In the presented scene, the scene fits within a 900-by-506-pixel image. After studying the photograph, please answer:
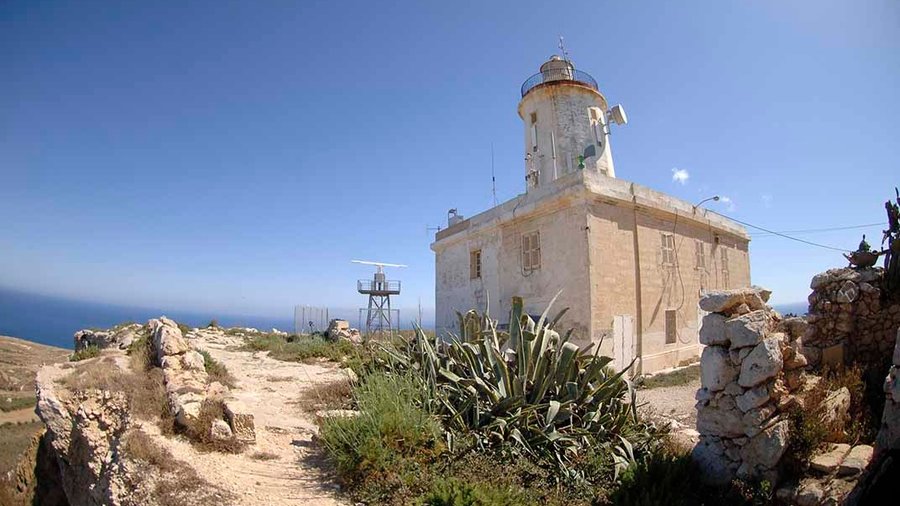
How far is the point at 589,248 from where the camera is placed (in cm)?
A: 1138

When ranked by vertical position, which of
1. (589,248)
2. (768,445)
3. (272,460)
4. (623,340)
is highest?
(589,248)

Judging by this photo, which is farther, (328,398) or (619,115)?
(619,115)

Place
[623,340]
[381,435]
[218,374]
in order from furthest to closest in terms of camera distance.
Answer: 1. [623,340]
2. [218,374]
3. [381,435]

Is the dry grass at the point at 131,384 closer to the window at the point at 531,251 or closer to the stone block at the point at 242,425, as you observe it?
the stone block at the point at 242,425

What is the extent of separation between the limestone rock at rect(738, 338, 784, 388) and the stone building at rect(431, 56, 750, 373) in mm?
6125

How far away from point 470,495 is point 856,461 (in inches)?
144

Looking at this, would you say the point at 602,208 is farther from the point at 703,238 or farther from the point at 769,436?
the point at 769,436

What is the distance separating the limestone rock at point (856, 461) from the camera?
3617mm

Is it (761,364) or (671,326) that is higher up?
(761,364)

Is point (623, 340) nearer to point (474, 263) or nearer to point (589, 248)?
point (589, 248)

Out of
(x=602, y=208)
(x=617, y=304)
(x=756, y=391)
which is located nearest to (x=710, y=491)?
(x=756, y=391)

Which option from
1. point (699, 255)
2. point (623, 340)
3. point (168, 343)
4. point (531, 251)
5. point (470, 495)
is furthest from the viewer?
point (699, 255)

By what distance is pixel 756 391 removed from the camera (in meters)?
3.95

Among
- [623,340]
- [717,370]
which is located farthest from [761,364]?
[623,340]
